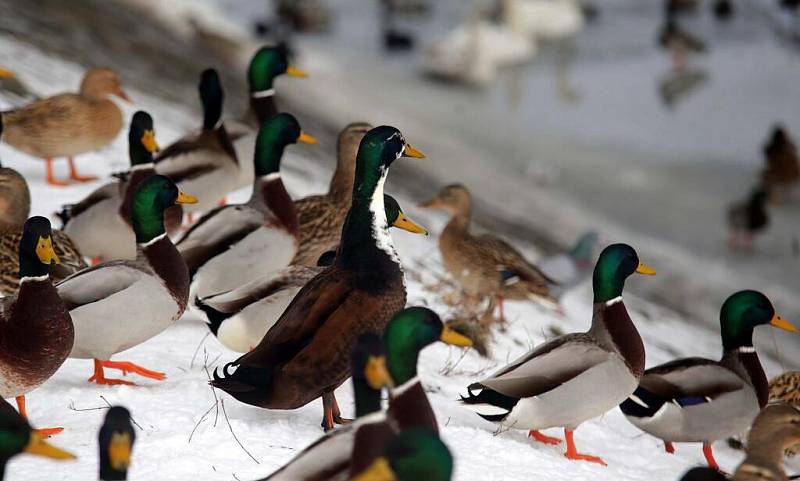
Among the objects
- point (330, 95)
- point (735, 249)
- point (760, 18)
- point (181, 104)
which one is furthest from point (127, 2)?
point (760, 18)

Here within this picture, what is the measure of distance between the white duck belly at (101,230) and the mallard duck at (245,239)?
1.64 ft

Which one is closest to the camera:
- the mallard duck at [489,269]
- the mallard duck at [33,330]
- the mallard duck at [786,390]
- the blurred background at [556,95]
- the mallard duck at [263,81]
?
the mallard duck at [33,330]

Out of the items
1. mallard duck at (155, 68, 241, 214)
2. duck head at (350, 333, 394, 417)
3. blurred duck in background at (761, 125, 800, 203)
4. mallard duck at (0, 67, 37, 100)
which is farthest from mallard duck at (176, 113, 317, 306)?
blurred duck in background at (761, 125, 800, 203)

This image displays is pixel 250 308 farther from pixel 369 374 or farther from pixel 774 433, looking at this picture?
pixel 774 433

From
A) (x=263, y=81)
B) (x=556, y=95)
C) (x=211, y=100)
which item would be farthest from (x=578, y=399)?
(x=556, y=95)

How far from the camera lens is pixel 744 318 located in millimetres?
4941

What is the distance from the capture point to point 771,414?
402 centimetres

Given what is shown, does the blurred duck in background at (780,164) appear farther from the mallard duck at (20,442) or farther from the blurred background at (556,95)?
Result: the mallard duck at (20,442)

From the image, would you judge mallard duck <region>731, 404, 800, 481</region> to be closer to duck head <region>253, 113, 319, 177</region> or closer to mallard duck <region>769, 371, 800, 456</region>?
mallard duck <region>769, 371, 800, 456</region>

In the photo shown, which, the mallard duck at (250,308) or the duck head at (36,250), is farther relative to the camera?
the mallard duck at (250,308)

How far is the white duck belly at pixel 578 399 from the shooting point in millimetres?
4273

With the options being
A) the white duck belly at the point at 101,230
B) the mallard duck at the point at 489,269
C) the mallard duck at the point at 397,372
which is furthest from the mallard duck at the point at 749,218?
the mallard duck at the point at 397,372

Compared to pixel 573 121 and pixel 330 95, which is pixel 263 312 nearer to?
pixel 330 95

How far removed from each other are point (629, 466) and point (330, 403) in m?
1.19
